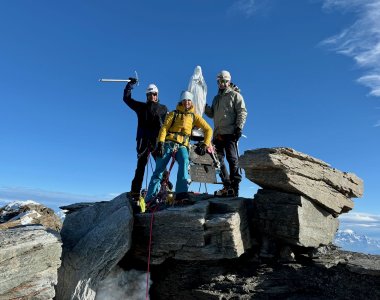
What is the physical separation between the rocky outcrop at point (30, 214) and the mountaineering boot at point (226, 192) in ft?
31.8

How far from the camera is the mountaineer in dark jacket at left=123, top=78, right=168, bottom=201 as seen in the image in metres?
15.3

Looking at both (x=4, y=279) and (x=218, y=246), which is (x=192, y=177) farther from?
(x=4, y=279)

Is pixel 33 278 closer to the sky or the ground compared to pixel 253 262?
closer to the ground

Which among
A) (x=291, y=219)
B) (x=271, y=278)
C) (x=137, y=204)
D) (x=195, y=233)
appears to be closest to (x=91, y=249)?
(x=137, y=204)

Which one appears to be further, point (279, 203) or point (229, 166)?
point (229, 166)

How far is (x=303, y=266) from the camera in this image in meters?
13.0

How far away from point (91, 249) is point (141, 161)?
455 cm

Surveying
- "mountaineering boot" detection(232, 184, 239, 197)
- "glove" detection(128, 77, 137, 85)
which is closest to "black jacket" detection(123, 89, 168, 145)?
"glove" detection(128, 77, 137, 85)

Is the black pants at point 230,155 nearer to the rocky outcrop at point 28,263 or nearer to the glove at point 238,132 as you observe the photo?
the glove at point 238,132

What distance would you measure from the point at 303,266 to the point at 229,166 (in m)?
4.58

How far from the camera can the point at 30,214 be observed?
1891 centimetres

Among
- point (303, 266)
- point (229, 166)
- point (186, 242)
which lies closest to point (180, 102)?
point (229, 166)

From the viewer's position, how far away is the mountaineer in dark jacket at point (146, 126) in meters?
15.3

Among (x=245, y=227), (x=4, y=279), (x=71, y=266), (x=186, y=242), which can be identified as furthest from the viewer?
(x=245, y=227)
